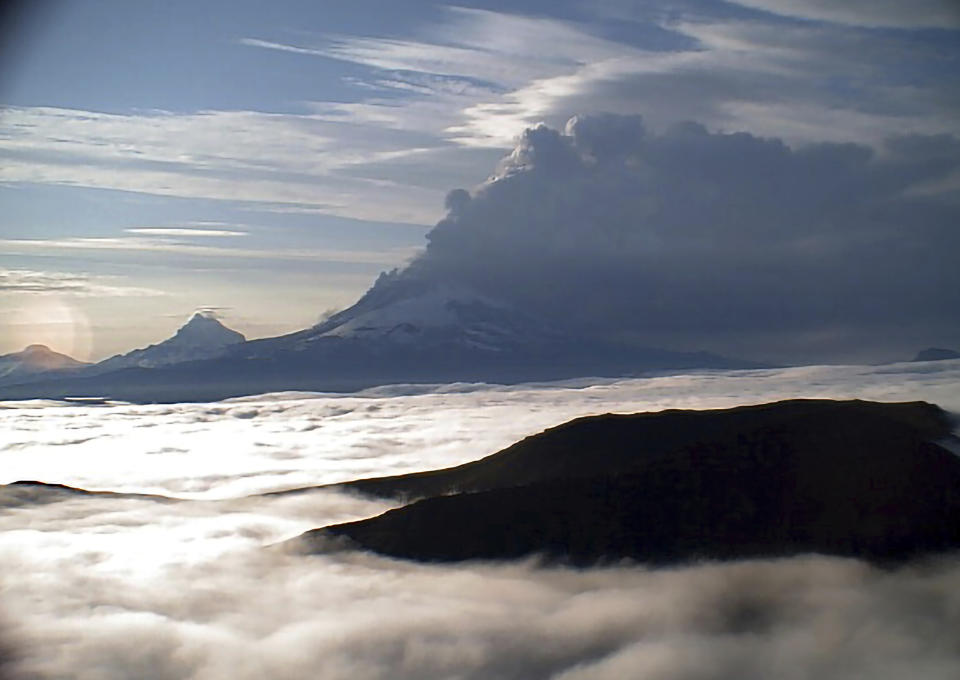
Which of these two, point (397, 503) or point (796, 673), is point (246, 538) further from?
point (796, 673)

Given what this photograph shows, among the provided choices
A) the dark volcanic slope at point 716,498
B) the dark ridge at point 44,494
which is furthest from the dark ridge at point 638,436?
the dark ridge at point 44,494

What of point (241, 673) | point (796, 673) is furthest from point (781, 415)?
point (241, 673)

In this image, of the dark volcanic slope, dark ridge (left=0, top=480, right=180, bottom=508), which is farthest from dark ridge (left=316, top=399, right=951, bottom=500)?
dark ridge (left=0, top=480, right=180, bottom=508)

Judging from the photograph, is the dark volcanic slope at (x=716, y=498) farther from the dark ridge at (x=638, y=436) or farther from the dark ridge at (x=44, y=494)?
the dark ridge at (x=44, y=494)

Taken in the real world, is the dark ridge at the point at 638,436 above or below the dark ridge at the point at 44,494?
above

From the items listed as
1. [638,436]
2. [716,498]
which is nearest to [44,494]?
[638,436]

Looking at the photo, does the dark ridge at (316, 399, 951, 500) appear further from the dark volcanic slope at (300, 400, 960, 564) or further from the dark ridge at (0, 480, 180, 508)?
the dark ridge at (0, 480, 180, 508)
